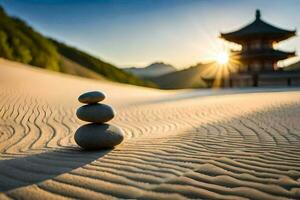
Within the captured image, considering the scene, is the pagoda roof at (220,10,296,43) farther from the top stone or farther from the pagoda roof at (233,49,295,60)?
the top stone

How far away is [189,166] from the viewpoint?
4.30 meters

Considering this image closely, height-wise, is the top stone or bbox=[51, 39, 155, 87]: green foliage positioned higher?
bbox=[51, 39, 155, 87]: green foliage

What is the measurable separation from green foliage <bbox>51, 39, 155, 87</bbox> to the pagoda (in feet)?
128

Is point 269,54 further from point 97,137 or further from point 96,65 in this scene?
point 96,65

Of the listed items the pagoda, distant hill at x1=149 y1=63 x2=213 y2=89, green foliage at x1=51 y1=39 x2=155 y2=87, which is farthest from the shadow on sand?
distant hill at x1=149 y1=63 x2=213 y2=89

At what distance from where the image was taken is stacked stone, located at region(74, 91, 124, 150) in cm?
588

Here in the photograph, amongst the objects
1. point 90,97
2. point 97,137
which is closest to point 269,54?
point 90,97

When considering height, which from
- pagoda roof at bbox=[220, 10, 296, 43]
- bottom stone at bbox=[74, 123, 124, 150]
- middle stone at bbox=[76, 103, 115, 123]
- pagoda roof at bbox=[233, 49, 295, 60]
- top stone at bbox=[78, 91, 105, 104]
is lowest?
bottom stone at bbox=[74, 123, 124, 150]

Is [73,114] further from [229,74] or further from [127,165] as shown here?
[229,74]

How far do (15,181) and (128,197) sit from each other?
1.57 meters

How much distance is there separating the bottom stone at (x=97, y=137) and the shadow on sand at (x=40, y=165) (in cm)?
16

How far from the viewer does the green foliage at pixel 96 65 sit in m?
75.5

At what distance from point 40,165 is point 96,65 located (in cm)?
7566

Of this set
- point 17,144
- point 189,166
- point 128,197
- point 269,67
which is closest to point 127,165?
point 189,166
